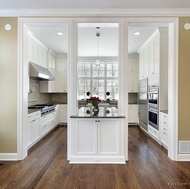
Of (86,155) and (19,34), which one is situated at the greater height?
(19,34)

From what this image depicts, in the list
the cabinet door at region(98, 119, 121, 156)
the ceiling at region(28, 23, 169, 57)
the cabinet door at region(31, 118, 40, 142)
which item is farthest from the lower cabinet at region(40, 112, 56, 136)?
the ceiling at region(28, 23, 169, 57)

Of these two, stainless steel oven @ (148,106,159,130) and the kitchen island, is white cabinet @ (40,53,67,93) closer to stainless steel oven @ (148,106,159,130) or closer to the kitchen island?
stainless steel oven @ (148,106,159,130)

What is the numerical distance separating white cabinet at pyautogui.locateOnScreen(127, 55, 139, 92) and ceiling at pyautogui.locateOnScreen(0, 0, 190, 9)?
3978mm

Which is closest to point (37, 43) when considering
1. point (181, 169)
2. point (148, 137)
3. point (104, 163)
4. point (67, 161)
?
point (67, 161)

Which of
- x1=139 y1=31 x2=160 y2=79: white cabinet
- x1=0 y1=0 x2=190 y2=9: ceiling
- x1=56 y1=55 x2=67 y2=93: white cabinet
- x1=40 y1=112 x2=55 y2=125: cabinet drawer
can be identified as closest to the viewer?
x1=0 y1=0 x2=190 y2=9: ceiling

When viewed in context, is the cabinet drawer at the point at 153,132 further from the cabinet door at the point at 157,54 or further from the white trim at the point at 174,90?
the cabinet door at the point at 157,54

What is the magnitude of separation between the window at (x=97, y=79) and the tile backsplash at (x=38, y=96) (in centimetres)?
90

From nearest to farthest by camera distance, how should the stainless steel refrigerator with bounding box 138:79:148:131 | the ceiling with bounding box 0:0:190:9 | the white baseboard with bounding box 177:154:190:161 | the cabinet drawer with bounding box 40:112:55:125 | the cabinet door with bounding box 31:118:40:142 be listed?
1. the ceiling with bounding box 0:0:190:9
2. the white baseboard with bounding box 177:154:190:161
3. the cabinet door with bounding box 31:118:40:142
4. the cabinet drawer with bounding box 40:112:55:125
5. the stainless steel refrigerator with bounding box 138:79:148:131

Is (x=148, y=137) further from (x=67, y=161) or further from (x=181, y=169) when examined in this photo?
(x=67, y=161)

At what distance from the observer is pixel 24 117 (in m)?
3.44

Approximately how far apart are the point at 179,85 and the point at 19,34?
342 cm

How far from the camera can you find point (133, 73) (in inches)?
281

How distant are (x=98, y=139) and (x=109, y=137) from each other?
219 millimetres

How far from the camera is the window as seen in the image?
7.63m
